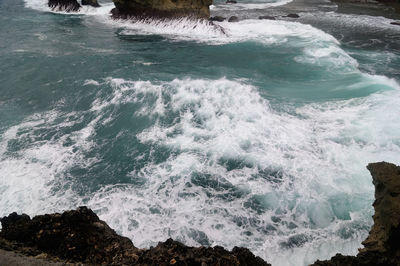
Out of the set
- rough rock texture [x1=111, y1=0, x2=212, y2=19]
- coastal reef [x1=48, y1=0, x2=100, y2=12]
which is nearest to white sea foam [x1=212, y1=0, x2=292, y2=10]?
rough rock texture [x1=111, y1=0, x2=212, y2=19]

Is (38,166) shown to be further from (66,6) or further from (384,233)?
(66,6)

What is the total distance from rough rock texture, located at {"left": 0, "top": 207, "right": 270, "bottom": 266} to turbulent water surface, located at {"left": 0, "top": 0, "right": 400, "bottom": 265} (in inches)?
54.1

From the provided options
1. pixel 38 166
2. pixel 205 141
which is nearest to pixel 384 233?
pixel 205 141

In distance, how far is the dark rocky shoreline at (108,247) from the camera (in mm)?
2654

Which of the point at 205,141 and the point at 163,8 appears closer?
the point at 205,141

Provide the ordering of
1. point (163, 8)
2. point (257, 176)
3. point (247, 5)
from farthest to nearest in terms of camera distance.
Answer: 1. point (247, 5)
2. point (163, 8)
3. point (257, 176)

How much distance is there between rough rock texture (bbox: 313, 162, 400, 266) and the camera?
9.80ft

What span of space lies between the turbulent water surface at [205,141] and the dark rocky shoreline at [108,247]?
119 centimetres

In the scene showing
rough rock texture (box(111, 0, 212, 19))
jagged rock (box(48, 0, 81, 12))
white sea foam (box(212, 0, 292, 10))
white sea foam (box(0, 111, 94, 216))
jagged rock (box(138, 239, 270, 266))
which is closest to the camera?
jagged rock (box(138, 239, 270, 266))

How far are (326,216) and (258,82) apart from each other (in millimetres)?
6586

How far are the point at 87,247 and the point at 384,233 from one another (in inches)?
131

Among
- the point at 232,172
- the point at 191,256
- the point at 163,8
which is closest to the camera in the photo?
the point at 191,256

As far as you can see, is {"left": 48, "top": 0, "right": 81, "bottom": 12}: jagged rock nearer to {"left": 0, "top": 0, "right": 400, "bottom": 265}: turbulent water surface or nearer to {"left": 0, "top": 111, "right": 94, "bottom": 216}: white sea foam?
{"left": 0, "top": 0, "right": 400, "bottom": 265}: turbulent water surface

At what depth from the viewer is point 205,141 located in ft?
22.4
